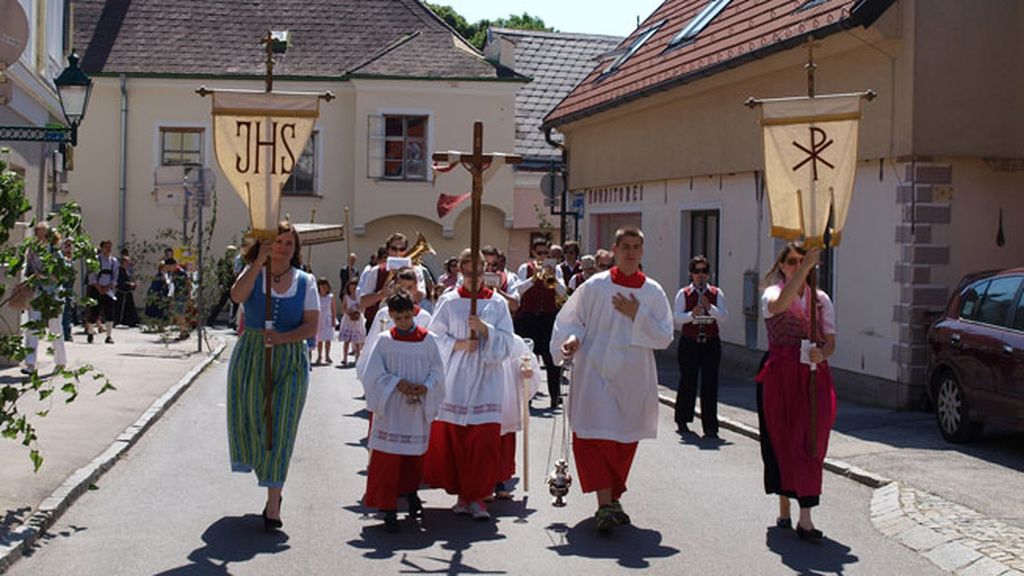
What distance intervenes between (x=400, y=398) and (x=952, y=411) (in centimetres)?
605

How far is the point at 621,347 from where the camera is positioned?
9406 millimetres

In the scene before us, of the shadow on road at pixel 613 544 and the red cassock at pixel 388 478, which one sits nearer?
the shadow on road at pixel 613 544

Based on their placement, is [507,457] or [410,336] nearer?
[410,336]

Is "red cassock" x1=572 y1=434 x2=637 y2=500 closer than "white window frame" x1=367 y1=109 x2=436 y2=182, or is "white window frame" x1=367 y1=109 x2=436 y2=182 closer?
"red cassock" x1=572 y1=434 x2=637 y2=500

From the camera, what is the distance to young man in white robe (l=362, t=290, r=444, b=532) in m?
9.25

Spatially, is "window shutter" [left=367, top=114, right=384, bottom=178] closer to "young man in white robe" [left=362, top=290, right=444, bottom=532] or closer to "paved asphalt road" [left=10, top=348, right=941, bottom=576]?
"paved asphalt road" [left=10, top=348, right=941, bottom=576]

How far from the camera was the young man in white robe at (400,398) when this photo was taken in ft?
30.3

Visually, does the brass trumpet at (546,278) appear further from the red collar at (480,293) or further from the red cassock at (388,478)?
the red cassock at (388,478)

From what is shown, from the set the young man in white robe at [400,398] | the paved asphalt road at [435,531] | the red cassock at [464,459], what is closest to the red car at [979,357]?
the paved asphalt road at [435,531]

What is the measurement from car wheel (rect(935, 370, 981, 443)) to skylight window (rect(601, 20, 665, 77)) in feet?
48.7

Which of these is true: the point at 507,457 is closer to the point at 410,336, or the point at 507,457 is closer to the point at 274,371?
the point at 410,336

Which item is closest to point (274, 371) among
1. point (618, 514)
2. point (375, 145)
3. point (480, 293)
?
point (480, 293)

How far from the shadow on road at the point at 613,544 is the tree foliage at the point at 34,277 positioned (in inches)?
118

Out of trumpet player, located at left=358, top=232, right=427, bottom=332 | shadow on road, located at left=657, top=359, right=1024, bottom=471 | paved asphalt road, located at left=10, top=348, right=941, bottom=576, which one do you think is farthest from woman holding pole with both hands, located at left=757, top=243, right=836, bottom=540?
trumpet player, located at left=358, top=232, right=427, bottom=332
